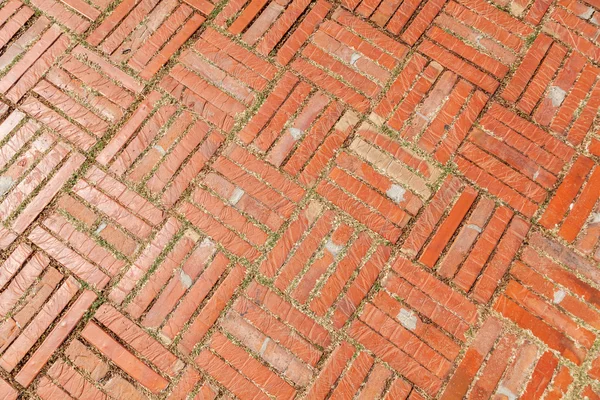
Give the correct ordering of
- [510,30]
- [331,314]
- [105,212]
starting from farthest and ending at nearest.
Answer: [510,30], [105,212], [331,314]

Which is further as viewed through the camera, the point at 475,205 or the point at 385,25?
the point at 385,25

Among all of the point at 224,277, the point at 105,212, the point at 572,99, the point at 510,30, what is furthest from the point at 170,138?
the point at 572,99

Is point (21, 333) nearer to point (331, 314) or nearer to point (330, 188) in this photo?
point (331, 314)

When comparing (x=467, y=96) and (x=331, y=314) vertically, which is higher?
(x=467, y=96)

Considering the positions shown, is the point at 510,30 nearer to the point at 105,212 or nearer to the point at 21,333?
the point at 105,212

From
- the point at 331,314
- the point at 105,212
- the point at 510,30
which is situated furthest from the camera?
the point at 510,30

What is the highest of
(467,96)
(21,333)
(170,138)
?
(467,96)
